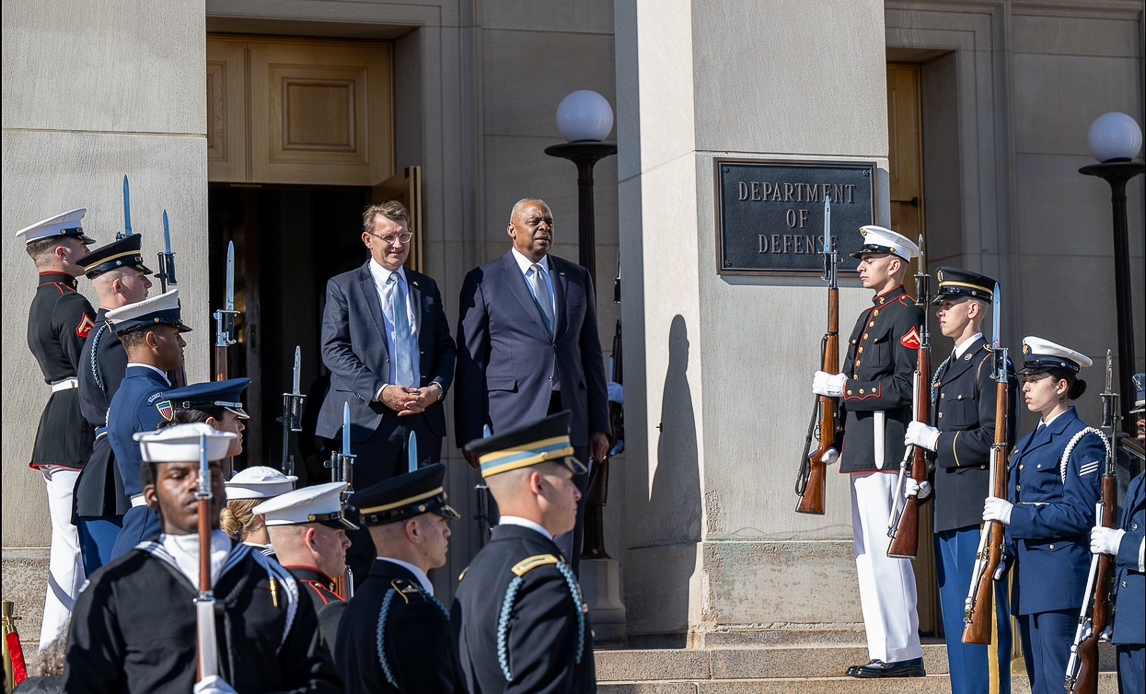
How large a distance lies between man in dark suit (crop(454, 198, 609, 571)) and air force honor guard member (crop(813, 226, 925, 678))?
1172 mm

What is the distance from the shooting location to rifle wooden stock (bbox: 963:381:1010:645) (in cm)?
710

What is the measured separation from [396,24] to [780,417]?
4329 millimetres

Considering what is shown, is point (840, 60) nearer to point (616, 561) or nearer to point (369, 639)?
point (616, 561)

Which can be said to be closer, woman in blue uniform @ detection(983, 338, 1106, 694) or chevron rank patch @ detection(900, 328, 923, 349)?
woman in blue uniform @ detection(983, 338, 1106, 694)

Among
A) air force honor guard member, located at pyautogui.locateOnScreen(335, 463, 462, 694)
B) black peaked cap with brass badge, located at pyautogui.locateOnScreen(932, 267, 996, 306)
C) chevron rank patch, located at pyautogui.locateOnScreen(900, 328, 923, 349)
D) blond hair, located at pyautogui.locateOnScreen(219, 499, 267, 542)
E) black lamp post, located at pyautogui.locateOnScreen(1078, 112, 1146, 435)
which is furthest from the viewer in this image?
black lamp post, located at pyautogui.locateOnScreen(1078, 112, 1146, 435)

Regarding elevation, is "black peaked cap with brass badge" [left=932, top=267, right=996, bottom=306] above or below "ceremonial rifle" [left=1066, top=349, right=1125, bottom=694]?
above

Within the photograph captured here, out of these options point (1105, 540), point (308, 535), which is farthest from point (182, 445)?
point (1105, 540)

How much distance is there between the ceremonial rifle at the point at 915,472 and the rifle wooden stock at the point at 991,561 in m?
0.39

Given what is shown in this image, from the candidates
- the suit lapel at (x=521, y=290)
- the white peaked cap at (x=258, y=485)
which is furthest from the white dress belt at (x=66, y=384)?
the suit lapel at (x=521, y=290)

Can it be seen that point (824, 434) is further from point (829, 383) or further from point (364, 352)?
point (364, 352)

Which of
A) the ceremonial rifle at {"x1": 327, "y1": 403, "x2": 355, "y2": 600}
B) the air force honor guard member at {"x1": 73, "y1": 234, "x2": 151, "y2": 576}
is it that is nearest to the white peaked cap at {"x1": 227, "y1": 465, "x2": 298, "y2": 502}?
the ceremonial rifle at {"x1": 327, "y1": 403, "x2": 355, "y2": 600}

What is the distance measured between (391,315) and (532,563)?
4189mm

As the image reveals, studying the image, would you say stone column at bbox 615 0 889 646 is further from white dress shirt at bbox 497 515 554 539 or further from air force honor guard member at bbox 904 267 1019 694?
white dress shirt at bbox 497 515 554 539

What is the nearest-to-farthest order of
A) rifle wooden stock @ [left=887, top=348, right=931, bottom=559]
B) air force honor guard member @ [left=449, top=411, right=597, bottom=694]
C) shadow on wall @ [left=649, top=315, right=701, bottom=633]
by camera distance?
air force honor guard member @ [left=449, top=411, right=597, bottom=694] → rifle wooden stock @ [left=887, top=348, right=931, bottom=559] → shadow on wall @ [left=649, top=315, right=701, bottom=633]
